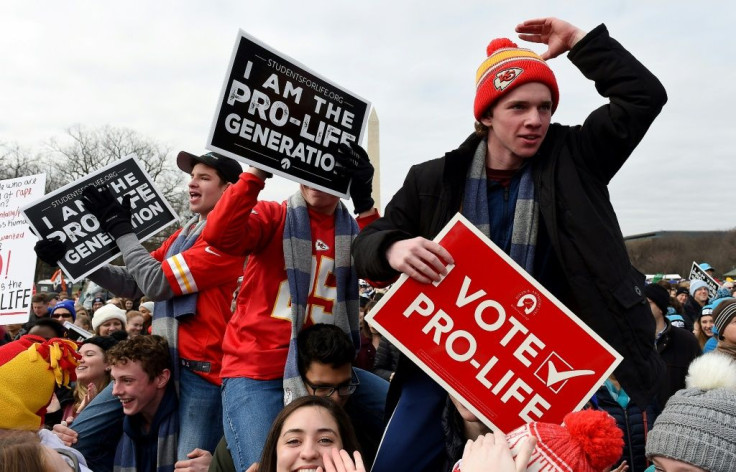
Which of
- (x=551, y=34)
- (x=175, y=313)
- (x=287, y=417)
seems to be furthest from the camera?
(x=175, y=313)

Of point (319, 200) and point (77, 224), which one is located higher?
point (319, 200)

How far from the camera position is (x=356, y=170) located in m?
3.20

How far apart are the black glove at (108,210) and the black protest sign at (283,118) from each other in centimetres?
122

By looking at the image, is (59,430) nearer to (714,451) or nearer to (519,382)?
(519,382)

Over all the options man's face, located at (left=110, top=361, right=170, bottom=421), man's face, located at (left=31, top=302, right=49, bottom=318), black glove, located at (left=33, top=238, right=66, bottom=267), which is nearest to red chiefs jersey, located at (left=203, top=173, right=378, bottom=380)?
man's face, located at (left=110, top=361, right=170, bottom=421)

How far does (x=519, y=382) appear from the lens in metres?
2.08

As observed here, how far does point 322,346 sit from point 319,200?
719 millimetres

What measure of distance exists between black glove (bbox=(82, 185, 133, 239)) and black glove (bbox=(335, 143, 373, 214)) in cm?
145

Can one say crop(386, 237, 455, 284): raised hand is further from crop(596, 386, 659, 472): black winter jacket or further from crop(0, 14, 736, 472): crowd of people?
crop(596, 386, 659, 472): black winter jacket

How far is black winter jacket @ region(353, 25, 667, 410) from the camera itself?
2.08 meters

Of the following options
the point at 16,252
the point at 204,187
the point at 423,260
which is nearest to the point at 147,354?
the point at 204,187

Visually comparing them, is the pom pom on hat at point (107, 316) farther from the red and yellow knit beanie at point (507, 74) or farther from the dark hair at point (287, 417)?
the red and yellow knit beanie at point (507, 74)

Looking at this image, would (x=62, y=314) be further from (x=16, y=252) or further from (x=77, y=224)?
(x=77, y=224)

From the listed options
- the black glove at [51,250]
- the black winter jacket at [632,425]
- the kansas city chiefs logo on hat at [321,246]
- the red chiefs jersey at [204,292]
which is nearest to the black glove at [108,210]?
the black glove at [51,250]
